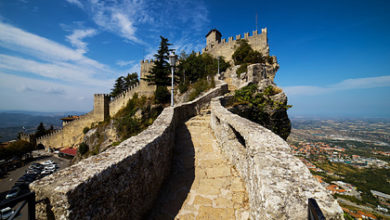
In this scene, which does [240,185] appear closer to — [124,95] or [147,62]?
[124,95]

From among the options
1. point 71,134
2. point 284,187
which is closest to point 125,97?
point 71,134

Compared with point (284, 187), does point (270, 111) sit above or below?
above

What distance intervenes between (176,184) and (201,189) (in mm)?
634

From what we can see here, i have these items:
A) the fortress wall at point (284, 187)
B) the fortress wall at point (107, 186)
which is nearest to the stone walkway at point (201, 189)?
the fortress wall at point (107, 186)

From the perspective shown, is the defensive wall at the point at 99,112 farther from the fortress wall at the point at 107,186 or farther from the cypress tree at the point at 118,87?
the fortress wall at the point at 107,186

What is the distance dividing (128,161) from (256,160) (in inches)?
69.4

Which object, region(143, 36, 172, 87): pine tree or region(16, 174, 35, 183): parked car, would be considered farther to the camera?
region(143, 36, 172, 87): pine tree

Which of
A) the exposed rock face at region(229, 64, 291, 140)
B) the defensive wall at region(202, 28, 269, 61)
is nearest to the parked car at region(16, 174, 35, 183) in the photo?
the exposed rock face at region(229, 64, 291, 140)

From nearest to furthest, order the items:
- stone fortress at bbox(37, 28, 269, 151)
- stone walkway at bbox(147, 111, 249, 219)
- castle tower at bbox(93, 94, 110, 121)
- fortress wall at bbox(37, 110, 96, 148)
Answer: stone walkway at bbox(147, 111, 249, 219) → stone fortress at bbox(37, 28, 269, 151) → castle tower at bbox(93, 94, 110, 121) → fortress wall at bbox(37, 110, 96, 148)

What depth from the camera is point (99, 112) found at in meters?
28.4

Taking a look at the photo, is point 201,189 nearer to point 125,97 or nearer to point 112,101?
point 125,97

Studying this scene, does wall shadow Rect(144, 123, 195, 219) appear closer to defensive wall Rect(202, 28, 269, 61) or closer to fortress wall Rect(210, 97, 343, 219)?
fortress wall Rect(210, 97, 343, 219)

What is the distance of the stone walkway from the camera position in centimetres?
253

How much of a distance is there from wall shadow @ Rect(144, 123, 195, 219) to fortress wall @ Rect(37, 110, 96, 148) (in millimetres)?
30718
